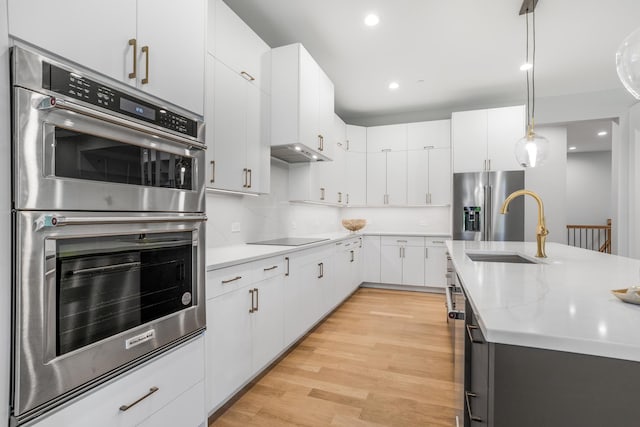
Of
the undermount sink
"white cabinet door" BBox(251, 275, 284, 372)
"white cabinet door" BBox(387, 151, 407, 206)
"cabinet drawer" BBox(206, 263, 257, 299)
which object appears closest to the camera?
"cabinet drawer" BBox(206, 263, 257, 299)

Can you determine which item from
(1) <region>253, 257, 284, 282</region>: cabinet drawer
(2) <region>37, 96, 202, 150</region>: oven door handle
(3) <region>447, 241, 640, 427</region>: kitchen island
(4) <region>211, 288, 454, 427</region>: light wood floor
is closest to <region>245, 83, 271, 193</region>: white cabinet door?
(1) <region>253, 257, 284, 282</region>: cabinet drawer

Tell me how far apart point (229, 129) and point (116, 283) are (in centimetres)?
147

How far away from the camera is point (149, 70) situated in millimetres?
1266

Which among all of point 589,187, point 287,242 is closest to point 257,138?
point 287,242

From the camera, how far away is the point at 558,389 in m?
0.73

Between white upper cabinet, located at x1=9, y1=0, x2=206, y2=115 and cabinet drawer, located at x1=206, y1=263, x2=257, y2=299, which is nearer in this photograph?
white upper cabinet, located at x1=9, y1=0, x2=206, y2=115

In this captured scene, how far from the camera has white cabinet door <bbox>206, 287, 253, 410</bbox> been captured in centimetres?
171

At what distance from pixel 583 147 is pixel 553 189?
416 centimetres

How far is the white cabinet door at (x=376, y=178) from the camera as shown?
17.1ft

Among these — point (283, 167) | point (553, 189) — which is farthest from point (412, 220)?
point (283, 167)

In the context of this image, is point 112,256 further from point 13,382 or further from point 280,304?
point 280,304

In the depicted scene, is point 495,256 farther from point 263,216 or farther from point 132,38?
point 132,38

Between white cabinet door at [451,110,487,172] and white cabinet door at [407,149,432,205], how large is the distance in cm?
47

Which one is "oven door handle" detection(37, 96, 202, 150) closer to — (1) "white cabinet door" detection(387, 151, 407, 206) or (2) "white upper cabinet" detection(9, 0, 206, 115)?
(2) "white upper cabinet" detection(9, 0, 206, 115)
